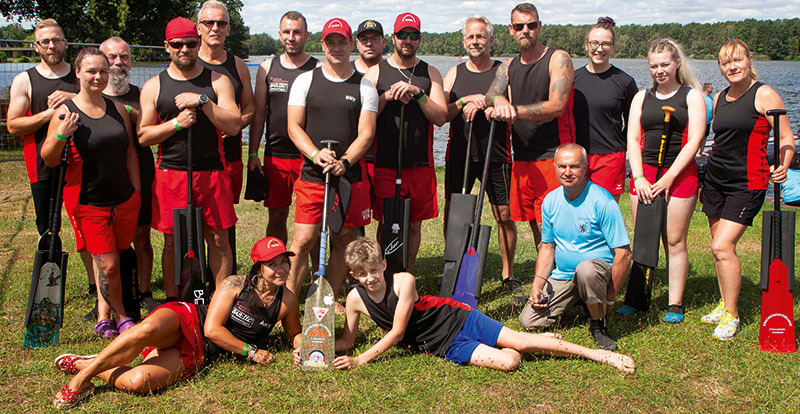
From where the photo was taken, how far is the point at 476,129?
5504mm

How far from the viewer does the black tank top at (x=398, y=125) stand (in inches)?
203

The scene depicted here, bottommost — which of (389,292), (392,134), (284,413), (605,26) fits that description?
(284,413)

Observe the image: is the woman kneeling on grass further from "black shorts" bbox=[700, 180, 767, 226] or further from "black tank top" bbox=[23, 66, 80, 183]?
"black shorts" bbox=[700, 180, 767, 226]

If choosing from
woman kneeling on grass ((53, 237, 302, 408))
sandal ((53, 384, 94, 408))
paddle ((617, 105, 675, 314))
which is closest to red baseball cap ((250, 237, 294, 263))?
woman kneeling on grass ((53, 237, 302, 408))

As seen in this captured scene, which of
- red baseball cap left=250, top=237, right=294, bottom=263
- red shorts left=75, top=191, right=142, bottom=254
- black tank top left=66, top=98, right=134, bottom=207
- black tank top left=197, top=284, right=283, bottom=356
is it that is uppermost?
black tank top left=66, top=98, right=134, bottom=207

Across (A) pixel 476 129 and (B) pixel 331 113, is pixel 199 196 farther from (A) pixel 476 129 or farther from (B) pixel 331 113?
(A) pixel 476 129

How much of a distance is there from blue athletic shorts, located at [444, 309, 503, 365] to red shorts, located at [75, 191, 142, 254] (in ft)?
7.64

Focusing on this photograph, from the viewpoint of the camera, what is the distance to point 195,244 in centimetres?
456

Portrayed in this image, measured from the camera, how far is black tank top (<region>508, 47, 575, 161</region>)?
514 cm

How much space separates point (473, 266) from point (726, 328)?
177 centimetres

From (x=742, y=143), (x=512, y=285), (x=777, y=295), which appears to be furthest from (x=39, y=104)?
(x=777, y=295)

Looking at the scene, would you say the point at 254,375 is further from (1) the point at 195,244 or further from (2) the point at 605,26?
(2) the point at 605,26

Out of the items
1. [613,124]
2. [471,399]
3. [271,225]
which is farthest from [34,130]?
[613,124]

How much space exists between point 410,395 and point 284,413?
69cm
